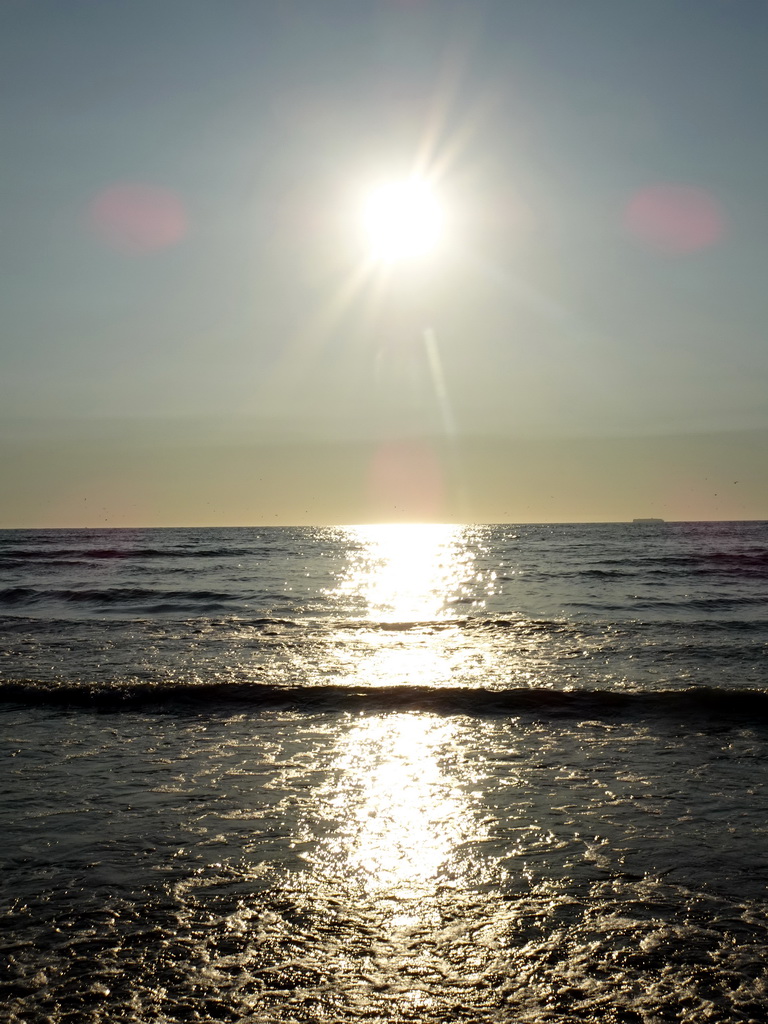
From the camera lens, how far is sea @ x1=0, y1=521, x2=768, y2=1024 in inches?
185

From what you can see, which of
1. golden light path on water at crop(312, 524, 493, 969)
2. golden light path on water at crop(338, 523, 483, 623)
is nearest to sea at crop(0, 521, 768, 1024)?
golden light path on water at crop(312, 524, 493, 969)

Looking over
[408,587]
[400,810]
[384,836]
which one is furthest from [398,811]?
[408,587]

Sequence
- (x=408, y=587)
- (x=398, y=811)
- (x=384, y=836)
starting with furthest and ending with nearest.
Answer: (x=408, y=587), (x=398, y=811), (x=384, y=836)

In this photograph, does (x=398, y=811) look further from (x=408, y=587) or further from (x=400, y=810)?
(x=408, y=587)

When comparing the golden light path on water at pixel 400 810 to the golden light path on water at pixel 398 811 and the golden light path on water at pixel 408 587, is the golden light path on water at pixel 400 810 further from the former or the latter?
the golden light path on water at pixel 408 587

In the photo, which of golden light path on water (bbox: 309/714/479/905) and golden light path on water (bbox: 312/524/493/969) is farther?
golden light path on water (bbox: 309/714/479/905)

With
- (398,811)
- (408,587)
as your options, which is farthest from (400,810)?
(408,587)

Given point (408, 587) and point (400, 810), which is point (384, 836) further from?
point (408, 587)

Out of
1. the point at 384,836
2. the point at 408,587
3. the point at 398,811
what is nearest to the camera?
the point at 384,836

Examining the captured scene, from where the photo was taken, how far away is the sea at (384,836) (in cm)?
469

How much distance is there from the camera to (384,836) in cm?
711

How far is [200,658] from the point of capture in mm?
17703

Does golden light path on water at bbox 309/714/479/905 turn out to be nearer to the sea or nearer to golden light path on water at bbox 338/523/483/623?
the sea

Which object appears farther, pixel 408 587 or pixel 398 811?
pixel 408 587
